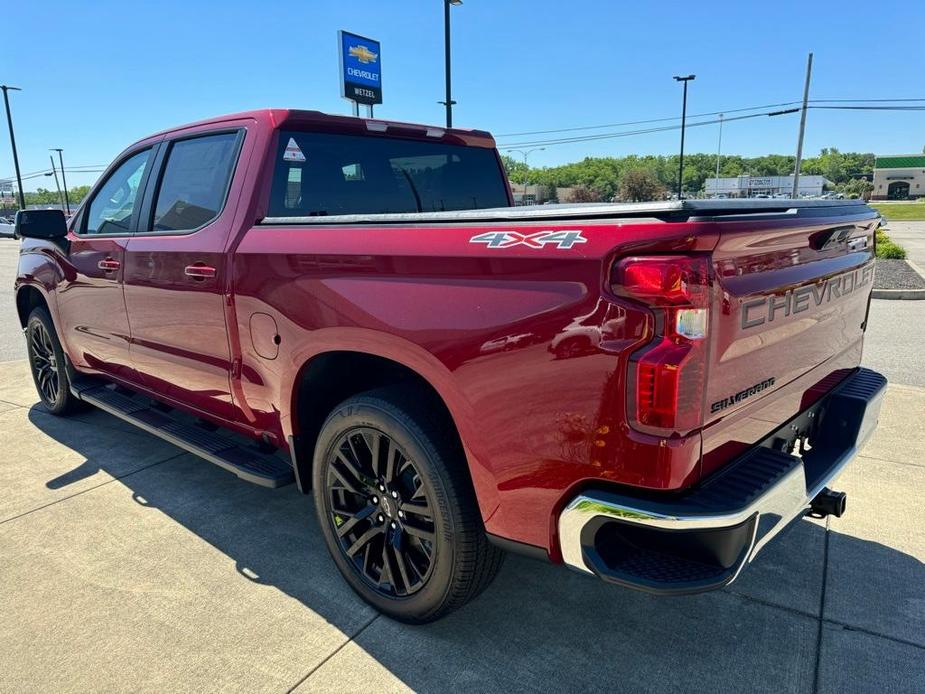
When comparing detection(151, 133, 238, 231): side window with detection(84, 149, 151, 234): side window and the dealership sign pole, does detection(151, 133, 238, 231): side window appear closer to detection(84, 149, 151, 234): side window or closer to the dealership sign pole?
detection(84, 149, 151, 234): side window

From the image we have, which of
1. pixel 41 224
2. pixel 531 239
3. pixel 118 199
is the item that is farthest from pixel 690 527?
pixel 41 224

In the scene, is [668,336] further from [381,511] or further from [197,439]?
[197,439]

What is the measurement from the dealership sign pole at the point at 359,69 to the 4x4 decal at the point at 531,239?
1861 centimetres

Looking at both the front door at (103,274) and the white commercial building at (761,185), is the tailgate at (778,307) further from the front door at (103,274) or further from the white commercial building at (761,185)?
the white commercial building at (761,185)

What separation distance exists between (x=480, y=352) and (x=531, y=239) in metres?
0.38

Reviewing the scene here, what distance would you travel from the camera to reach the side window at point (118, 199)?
12.8 ft

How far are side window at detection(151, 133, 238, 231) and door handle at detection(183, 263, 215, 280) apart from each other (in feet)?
0.81

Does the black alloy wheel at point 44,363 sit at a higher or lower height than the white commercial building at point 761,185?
lower

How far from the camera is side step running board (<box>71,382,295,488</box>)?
3.07 m

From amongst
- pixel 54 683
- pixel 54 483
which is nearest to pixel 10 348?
pixel 54 483

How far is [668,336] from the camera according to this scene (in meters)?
1.71

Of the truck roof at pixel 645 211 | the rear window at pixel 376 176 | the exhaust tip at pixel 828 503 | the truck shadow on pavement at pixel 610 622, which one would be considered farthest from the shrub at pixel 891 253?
the exhaust tip at pixel 828 503

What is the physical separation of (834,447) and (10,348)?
8.99 metres

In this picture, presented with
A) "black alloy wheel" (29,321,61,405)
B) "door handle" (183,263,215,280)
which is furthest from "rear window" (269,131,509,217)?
"black alloy wheel" (29,321,61,405)
